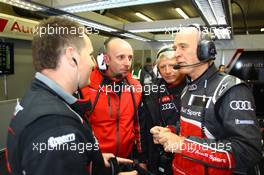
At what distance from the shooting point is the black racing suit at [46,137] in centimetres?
82

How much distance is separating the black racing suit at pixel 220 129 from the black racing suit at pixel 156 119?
2.41 ft

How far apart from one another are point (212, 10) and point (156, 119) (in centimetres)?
222

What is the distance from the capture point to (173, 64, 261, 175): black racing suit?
4.05ft

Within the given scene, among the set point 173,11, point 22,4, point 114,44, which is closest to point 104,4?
point 22,4

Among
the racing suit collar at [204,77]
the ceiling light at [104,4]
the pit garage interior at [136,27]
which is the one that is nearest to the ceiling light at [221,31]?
the pit garage interior at [136,27]

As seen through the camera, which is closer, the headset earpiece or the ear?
the headset earpiece

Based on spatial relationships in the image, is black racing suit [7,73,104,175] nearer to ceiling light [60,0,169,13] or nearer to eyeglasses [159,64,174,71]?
eyeglasses [159,64,174,71]

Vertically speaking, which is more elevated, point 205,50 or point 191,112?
point 205,50

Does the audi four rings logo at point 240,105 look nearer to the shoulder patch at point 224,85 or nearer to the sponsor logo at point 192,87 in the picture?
the shoulder patch at point 224,85

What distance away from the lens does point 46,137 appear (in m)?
0.83

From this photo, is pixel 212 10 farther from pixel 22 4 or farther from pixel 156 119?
pixel 22 4

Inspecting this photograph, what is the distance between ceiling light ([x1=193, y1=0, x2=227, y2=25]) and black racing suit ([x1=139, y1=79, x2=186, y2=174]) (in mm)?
1525

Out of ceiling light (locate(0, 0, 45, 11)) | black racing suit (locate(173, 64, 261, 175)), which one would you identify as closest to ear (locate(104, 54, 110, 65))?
black racing suit (locate(173, 64, 261, 175))

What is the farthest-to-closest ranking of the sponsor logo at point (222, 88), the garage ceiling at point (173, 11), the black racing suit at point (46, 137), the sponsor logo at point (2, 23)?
the garage ceiling at point (173, 11) → the sponsor logo at point (2, 23) → the sponsor logo at point (222, 88) → the black racing suit at point (46, 137)
